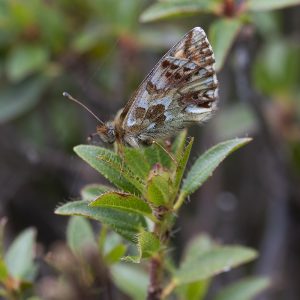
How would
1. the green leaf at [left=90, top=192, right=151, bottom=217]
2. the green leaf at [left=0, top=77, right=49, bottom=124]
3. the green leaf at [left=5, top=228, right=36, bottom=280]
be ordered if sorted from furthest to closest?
1. the green leaf at [left=0, top=77, right=49, bottom=124]
2. the green leaf at [left=5, top=228, right=36, bottom=280]
3. the green leaf at [left=90, top=192, right=151, bottom=217]

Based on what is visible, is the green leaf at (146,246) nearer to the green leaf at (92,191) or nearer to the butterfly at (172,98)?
the green leaf at (92,191)

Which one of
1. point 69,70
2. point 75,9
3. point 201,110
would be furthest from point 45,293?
point 75,9

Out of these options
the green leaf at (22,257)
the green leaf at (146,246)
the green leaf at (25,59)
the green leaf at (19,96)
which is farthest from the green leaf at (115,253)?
the green leaf at (19,96)

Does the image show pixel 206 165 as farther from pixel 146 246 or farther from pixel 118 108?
pixel 118 108

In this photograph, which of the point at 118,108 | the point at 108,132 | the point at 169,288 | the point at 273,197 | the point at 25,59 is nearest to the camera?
the point at 169,288

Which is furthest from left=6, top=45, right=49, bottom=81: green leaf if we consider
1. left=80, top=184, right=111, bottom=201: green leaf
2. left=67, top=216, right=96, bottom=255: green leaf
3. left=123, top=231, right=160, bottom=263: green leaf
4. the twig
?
left=123, top=231, right=160, bottom=263: green leaf

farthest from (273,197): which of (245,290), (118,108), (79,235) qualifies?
(79,235)

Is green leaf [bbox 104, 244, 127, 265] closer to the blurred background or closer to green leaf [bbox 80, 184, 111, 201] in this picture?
green leaf [bbox 80, 184, 111, 201]
